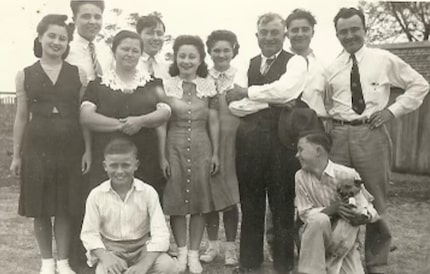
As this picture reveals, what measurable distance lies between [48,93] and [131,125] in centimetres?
36

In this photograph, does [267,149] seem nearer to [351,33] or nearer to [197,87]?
[197,87]

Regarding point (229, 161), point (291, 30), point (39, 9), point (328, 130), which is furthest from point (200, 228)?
point (39, 9)

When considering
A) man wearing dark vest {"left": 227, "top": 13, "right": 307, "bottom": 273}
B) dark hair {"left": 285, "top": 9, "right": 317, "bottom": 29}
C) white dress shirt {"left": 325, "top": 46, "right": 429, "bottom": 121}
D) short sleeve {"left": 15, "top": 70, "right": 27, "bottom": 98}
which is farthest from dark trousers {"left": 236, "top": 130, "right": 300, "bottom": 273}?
short sleeve {"left": 15, "top": 70, "right": 27, "bottom": 98}

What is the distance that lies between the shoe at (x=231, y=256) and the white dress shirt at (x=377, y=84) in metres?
0.78

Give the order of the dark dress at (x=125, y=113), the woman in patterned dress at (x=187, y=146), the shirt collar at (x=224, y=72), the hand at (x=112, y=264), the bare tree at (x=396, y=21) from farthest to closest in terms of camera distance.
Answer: the bare tree at (x=396, y=21) < the shirt collar at (x=224, y=72) < the woman in patterned dress at (x=187, y=146) < the dark dress at (x=125, y=113) < the hand at (x=112, y=264)

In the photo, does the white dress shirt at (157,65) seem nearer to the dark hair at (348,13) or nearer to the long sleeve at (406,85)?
the dark hair at (348,13)

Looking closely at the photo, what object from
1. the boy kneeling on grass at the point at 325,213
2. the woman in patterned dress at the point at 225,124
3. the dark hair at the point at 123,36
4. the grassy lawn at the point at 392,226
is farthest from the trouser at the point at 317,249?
the dark hair at the point at 123,36

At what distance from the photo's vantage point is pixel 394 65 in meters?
2.38

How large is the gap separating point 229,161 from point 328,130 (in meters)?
0.46

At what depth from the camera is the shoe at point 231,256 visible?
98.1 inches

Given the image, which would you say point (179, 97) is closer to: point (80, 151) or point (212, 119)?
point (212, 119)

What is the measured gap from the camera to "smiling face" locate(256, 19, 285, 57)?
2.34m

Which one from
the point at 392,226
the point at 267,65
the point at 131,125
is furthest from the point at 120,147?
the point at 392,226

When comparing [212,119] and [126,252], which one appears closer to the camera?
[126,252]
